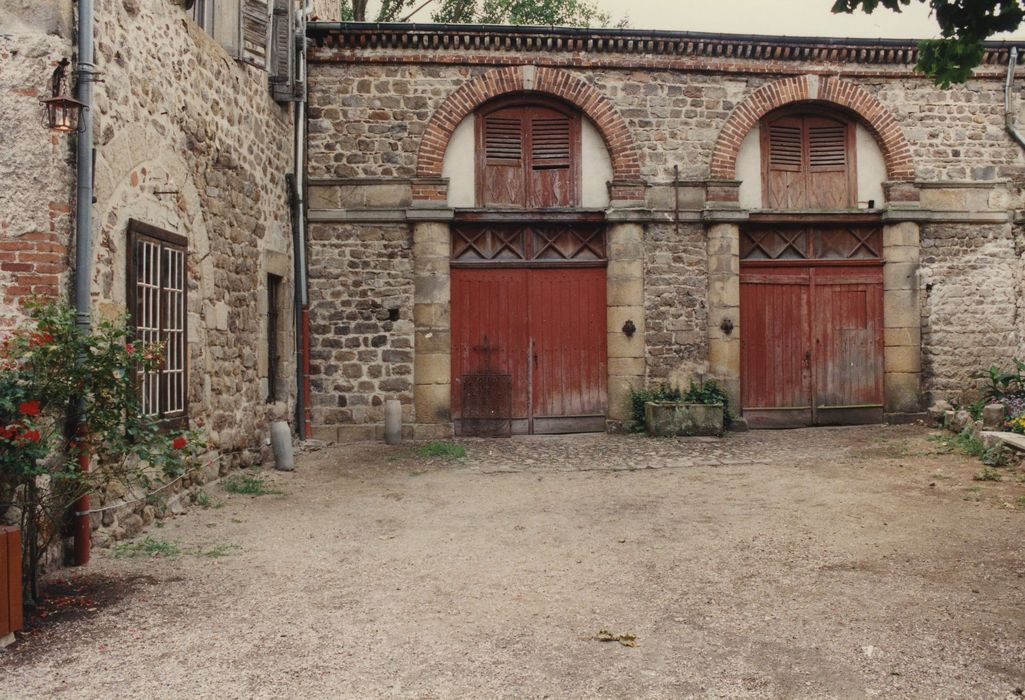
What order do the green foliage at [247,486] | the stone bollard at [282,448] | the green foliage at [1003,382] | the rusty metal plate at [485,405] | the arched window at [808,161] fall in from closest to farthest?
1. the green foliage at [247,486]
2. the stone bollard at [282,448]
3. the green foliage at [1003,382]
4. the rusty metal plate at [485,405]
5. the arched window at [808,161]

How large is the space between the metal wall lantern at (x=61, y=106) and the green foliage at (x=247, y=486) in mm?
3566

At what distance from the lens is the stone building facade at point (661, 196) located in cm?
1018

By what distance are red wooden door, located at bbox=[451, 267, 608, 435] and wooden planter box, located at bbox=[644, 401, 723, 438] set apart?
2.78 feet

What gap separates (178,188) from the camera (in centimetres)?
646

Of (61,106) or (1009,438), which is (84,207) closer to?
(61,106)

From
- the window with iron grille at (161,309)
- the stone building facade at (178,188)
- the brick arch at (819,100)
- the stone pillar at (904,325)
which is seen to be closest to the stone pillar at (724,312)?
the brick arch at (819,100)

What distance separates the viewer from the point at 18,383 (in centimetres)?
422

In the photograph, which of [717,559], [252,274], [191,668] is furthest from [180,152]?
[717,559]

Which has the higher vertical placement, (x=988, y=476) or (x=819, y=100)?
(x=819, y=100)

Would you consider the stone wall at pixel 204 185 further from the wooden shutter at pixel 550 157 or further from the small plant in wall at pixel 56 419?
the wooden shutter at pixel 550 157

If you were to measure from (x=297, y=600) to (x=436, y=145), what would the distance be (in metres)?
7.38

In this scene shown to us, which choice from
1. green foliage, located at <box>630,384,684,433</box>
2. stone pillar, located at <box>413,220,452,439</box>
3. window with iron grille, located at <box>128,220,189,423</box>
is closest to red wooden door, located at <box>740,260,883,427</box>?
green foliage, located at <box>630,384,684,433</box>

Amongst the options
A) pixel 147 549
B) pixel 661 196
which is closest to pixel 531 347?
pixel 661 196

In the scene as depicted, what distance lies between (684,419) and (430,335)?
3596 mm
